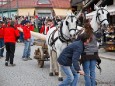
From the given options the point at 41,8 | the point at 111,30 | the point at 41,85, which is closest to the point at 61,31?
the point at 41,85

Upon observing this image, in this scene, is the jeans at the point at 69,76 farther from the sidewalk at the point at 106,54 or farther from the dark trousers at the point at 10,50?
the sidewalk at the point at 106,54

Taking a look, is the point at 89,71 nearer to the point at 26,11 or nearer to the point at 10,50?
the point at 10,50

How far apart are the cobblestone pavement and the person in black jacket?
79.3 inches

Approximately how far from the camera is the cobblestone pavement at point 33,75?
10.4 meters

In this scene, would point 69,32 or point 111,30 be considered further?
point 111,30

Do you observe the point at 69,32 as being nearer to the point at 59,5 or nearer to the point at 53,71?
the point at 53,71

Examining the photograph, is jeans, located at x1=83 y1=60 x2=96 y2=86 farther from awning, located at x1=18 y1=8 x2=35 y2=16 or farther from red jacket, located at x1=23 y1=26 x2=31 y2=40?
awning, located at x1=18 y1=8 x2=35 y2=16

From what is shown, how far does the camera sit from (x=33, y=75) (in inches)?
467

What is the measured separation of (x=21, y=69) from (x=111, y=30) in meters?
7.75

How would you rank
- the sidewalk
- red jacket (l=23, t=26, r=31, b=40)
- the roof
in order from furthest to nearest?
the roof → the sidewalk → red jacket (l=23, t=26, r=31, b=40)

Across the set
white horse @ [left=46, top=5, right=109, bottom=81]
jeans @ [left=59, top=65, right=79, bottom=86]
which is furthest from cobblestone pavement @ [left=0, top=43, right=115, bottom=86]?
jeans @ [left=59, top=65, right=79, bottom=86]

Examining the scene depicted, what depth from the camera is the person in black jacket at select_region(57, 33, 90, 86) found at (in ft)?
24.9

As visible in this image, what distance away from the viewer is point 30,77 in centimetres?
1145

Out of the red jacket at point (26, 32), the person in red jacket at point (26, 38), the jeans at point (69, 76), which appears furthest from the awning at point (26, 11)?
the jeans at point (69, 76)
